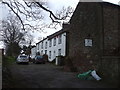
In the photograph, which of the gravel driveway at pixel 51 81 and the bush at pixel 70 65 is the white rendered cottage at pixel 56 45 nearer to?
the bush at pixel 70 65

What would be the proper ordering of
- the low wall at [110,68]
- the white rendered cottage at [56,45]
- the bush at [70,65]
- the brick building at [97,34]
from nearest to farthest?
1. the low wall at [110,68]
2. the brick building at [97,34]
3. the bush at [70,65]
4. the white rendered cottage at [56,45]

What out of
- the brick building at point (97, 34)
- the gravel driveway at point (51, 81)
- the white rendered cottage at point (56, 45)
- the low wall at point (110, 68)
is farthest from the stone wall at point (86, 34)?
the white rendered cottage at point (56, 45)

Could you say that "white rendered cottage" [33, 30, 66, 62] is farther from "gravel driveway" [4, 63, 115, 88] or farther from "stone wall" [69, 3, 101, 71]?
"gravel driveway" [4, 63, 115, 88]

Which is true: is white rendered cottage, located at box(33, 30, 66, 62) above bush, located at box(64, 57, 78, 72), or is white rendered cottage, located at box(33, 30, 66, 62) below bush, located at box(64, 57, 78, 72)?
above


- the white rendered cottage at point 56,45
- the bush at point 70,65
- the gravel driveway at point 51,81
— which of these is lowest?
the gravel driveway at point 51,81

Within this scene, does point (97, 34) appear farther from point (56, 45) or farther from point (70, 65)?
point (56, 45)

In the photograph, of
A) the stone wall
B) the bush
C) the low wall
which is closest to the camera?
the low wall

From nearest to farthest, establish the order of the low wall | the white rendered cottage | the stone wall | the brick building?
the low wall
the brick building
the stone wall
the white rendered cottage

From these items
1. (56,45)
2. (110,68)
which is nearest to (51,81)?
(110,68)

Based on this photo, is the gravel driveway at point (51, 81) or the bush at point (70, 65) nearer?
the gravel driveway at point (51, 81)

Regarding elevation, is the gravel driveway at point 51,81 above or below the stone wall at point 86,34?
below

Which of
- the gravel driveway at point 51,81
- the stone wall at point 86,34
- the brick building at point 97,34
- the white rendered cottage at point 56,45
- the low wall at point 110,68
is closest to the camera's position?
the gravel driveway at point 51,81

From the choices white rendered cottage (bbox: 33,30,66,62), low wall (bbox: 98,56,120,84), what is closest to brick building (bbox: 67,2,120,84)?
low wall (bbox: 98,56,120,84)

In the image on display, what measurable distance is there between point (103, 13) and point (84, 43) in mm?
3159
